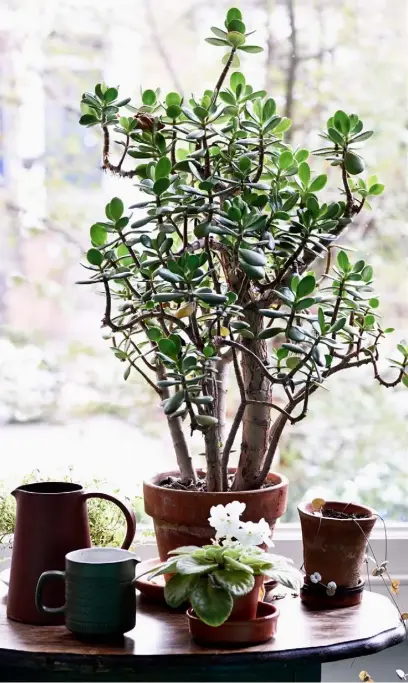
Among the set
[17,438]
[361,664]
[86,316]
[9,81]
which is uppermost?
[9,81]

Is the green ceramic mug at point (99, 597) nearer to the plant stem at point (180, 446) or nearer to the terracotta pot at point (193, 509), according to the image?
the terracotta pot at point (193, 509)

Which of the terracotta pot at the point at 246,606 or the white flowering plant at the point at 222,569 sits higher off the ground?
the white flowering plant at the point at 222,569

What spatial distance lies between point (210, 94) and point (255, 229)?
0.25 meters

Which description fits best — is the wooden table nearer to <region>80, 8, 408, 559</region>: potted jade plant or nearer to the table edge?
the table edge

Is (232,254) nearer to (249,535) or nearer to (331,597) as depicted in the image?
(249,535)

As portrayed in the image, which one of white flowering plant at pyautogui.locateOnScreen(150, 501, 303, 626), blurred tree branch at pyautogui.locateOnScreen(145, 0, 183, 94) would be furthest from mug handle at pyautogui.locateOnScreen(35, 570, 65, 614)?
blurred tree branch at pyautogui.locateOnScreen(145, 0, 183, 94)

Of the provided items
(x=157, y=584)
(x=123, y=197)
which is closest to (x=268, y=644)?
(x=157, y=584)

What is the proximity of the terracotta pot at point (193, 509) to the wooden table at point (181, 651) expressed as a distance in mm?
115

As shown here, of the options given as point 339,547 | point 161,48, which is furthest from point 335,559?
point 161,48

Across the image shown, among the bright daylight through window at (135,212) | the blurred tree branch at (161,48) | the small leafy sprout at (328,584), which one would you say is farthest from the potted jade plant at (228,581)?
the blurred tree branch at (161,48)

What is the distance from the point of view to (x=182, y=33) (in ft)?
6.06

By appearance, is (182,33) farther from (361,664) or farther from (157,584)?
(361,664)

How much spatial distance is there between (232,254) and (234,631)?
516 millimetres

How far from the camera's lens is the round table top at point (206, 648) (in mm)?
1196
